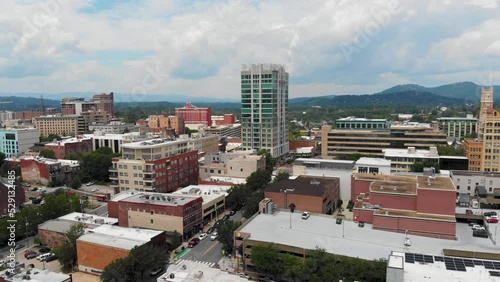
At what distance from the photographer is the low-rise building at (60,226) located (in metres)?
26.1

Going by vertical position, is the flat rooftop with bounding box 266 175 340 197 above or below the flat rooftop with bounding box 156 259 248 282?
above

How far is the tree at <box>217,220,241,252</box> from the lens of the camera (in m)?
24.8

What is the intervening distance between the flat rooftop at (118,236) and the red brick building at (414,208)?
14202 millimetres

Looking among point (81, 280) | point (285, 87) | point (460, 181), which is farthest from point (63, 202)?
point (285, 87)

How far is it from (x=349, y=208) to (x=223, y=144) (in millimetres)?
35828

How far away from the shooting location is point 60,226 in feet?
88.4

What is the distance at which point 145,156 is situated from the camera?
38312 mm

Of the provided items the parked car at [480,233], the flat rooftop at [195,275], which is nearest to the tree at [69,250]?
the flat rooftop at [195,275]

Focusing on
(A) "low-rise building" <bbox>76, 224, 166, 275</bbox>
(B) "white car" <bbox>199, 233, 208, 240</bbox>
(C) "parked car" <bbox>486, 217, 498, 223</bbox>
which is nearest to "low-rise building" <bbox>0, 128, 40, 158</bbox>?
(A) "low-rise building" <bbox>76, 224, 166, 275</bbox>

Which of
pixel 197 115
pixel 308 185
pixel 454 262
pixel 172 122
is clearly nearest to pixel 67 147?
pixel 172 122

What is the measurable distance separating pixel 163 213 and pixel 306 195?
11.2 metres

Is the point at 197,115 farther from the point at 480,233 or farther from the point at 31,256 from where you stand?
the point at 480,233

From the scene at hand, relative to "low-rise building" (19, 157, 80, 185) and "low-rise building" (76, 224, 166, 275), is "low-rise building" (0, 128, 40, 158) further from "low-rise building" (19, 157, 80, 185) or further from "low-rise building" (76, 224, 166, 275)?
"low-rise building" (76, 224, 166, 275)

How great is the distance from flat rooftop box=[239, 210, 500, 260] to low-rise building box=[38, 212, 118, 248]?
11.3m
